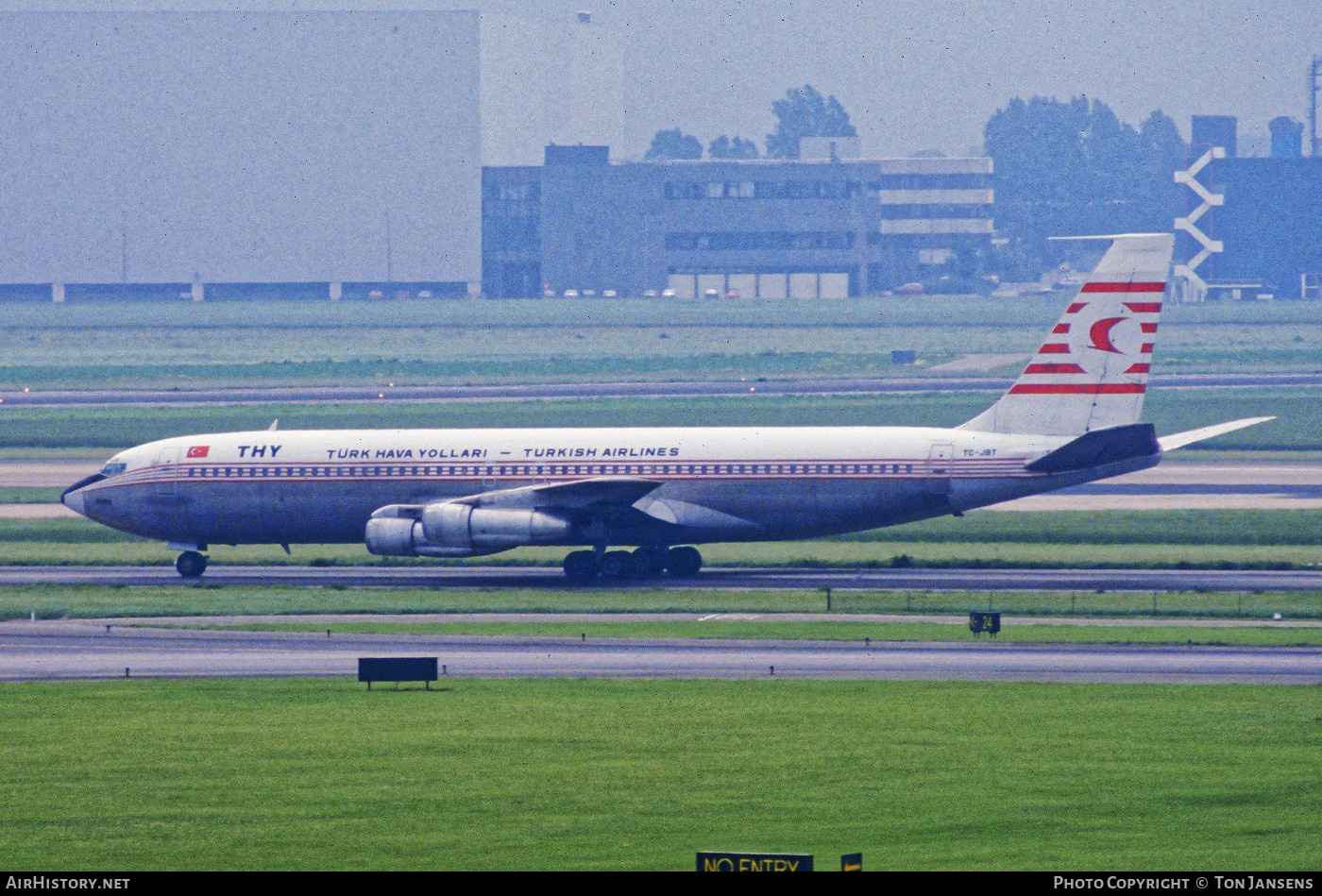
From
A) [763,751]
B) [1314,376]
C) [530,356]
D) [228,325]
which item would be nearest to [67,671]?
[763,751]

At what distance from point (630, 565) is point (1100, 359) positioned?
1543cm

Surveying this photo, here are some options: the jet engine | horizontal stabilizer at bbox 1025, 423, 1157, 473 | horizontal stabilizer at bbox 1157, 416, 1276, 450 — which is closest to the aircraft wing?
the jet engine

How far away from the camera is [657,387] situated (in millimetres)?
122438

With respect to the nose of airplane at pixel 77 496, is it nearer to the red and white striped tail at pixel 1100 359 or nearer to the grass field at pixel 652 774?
the grass field at pixel 652 774

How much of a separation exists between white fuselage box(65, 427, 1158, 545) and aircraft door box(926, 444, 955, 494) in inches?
1.1

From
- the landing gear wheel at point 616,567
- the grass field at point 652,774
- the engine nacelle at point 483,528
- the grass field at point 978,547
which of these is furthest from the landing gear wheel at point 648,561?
the grass field at point 652,774

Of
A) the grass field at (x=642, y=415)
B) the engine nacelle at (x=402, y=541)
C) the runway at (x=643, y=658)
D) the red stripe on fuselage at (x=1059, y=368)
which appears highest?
the grass field at (x=642, y=415)

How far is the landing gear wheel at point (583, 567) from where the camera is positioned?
58188 millimetres

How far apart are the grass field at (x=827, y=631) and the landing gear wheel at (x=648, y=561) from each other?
28.5 feet

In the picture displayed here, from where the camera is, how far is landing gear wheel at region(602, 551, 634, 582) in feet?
191

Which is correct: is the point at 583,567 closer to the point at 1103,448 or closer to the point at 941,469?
the point at 941,469

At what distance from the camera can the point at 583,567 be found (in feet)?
191

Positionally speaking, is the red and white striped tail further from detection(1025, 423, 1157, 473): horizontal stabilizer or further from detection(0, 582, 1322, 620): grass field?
detection(0, 582, 1322, 620): grass field

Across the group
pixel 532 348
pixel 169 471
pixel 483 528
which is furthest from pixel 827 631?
pixel 532 348
